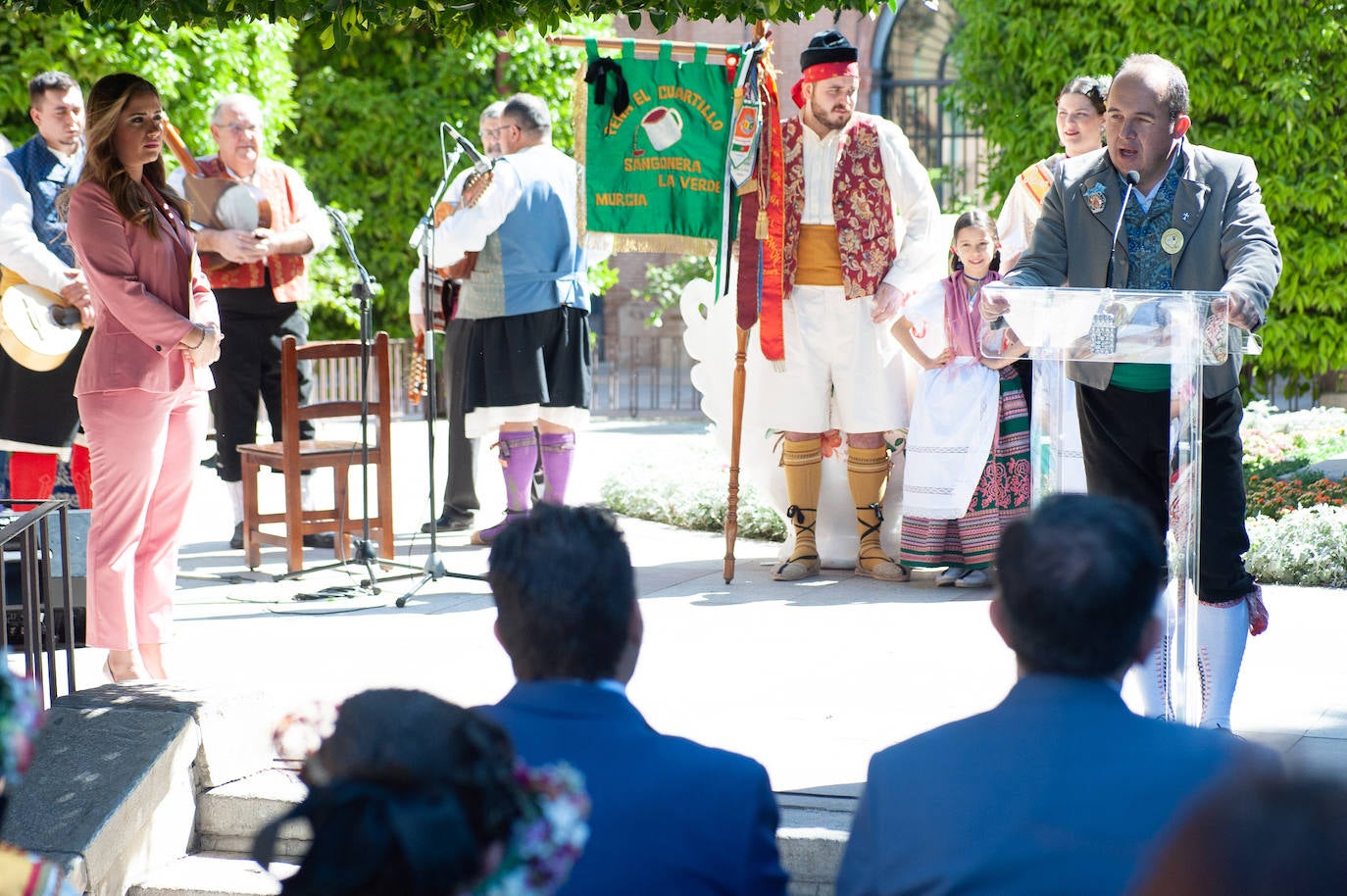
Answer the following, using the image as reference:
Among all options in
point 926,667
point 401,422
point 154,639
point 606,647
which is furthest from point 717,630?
point 401,422

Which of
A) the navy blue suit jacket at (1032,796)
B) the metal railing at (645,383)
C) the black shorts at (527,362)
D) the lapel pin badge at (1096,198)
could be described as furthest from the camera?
the metal railing at (645,383)

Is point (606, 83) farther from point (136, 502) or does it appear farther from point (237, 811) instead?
point (237, 811)

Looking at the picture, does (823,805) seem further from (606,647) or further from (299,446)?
(299,446)

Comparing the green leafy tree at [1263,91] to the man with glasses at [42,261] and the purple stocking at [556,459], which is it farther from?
the man with glasses at [42,261]

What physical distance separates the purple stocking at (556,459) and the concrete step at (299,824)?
3.57 m

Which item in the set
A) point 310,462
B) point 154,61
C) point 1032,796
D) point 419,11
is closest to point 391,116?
point 154,61

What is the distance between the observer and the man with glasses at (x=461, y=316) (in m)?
7.77

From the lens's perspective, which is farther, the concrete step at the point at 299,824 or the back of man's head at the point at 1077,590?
the concrete step at the point at 299,824

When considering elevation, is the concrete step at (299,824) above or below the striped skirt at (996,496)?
below

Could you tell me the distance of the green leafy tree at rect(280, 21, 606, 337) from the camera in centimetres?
1620

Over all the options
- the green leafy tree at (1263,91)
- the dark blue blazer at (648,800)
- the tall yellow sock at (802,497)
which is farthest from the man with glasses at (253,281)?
the green leafy tree at (1263,91)

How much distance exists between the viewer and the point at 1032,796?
6.83ft

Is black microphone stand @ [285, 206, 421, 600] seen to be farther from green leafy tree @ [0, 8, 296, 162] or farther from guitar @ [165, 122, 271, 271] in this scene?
green leafy tree @ [0, 8, 296, 162]

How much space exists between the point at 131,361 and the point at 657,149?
3.00 metres
